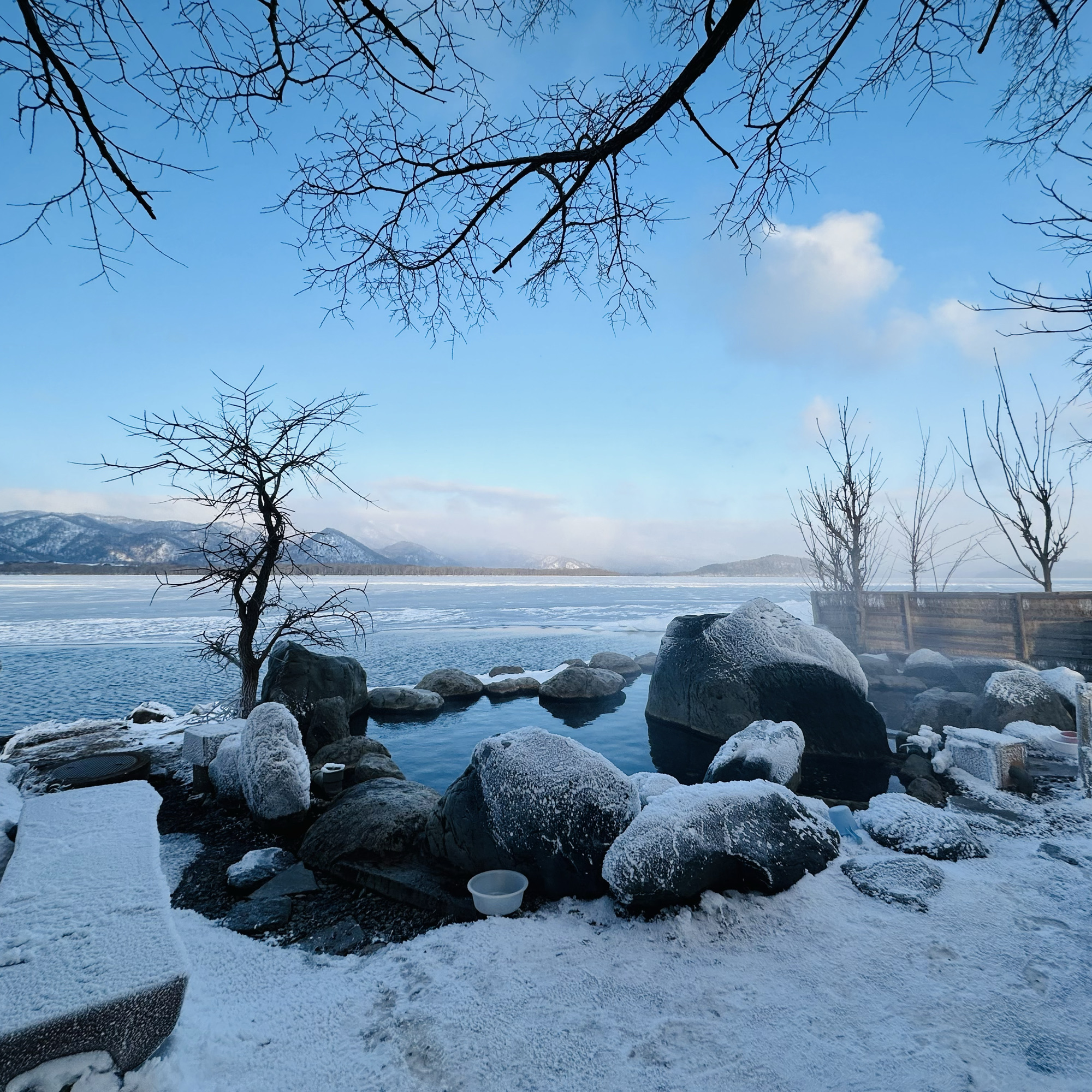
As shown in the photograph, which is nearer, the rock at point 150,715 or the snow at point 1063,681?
the snow at point 1063,681

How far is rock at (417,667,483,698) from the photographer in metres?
11.8

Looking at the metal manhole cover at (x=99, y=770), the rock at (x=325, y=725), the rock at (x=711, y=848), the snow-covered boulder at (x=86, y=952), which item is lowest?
the rock at (x=325, y=725)

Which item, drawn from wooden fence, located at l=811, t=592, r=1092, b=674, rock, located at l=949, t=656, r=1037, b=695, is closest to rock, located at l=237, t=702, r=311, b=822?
rock, located at l=949, t=656, r=1037, b=695

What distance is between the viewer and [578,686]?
11.9 meters

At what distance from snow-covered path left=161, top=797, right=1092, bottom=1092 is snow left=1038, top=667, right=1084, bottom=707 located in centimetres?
552

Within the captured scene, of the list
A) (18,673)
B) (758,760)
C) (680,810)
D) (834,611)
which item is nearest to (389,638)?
(18,673)

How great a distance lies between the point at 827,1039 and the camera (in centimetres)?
244

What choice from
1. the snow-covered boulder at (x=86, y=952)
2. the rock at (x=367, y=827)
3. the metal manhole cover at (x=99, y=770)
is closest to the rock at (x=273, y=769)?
the rock at (x=367, y=827)

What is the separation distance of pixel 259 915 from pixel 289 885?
413mm

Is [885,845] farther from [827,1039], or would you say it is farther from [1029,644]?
[1029,644]

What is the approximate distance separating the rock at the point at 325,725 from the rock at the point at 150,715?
2.49 meters

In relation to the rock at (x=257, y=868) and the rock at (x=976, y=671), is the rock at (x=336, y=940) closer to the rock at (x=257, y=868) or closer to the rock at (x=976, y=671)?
the rock at (x=257, y=868)

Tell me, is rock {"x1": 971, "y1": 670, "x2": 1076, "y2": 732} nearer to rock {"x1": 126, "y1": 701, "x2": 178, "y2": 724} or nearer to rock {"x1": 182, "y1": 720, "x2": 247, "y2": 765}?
rock {"x1": 182, "y1": 720, "x2": 247, "y2": 765}

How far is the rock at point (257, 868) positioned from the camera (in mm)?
4027
